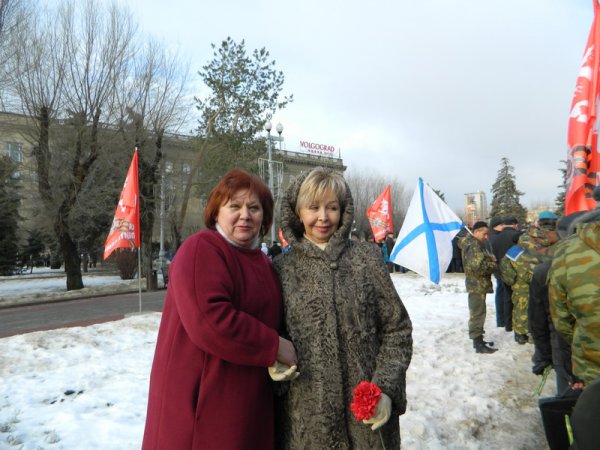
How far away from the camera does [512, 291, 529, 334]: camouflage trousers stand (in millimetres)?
6141

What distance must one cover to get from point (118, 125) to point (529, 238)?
699 inches

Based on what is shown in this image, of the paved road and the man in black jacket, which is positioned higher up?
the man in black jacket

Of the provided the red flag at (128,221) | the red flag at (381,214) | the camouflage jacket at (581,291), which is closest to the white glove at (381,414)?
the camouflage jacket at (581,291)

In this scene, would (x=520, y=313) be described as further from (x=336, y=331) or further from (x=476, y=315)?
(x=336, y=331)

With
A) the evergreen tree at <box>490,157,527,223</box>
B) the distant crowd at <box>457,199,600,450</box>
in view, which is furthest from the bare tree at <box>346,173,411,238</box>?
the distant crowd at <box>457,199,600,450</box>

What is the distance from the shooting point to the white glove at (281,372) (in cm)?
171

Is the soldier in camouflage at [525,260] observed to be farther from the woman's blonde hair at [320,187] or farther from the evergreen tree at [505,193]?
the evergreen tree at [505,193]

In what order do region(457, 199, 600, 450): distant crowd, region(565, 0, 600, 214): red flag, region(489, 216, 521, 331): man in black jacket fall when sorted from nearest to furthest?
region(457, 199, 600, 450): distant crowd, region(565, 0, 600, 214): red flag, region(489, 216, 521, 331): man in black jacket

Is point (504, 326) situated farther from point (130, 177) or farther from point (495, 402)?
point (130, 177)

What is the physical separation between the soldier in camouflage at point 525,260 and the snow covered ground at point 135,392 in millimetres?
609

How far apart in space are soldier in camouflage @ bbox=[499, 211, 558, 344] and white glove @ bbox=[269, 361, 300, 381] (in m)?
4.97

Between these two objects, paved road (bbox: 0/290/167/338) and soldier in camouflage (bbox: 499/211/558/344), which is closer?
soldier in camouflage (bbox: 499/211/558/344)

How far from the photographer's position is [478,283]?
6645 mm

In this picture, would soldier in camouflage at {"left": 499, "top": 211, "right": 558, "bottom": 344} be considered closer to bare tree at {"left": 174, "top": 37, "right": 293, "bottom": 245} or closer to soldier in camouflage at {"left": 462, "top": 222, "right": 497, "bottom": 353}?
soldier in camouflage at {"left": 462, "top": 222, "right": 497, "bottom": 353}
